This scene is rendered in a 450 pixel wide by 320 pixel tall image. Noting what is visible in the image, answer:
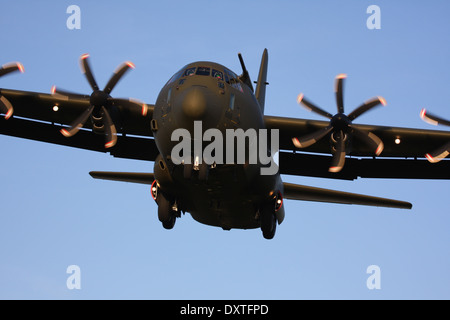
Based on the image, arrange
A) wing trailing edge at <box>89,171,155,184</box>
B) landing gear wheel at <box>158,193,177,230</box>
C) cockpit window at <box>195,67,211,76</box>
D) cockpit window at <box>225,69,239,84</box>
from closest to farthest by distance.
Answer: cockpit window at <box>195,67,211,76</box> < cockpit window at <box>225,69,239,84</box> < landing gear wheel at <box>158,193,177,230</box> < wing trailing edge at <box>89,171,155,184</box>

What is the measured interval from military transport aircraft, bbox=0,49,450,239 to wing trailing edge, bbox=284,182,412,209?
34 millimetres

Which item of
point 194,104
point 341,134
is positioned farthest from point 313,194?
point 194,104

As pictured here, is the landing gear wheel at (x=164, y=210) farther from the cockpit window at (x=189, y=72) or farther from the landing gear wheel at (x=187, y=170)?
the cockpit window at (x=189, y=72)

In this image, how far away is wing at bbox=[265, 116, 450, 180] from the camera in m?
22.5

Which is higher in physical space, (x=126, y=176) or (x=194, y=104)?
(x=194, y=104)

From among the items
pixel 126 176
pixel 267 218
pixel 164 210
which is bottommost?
pixel 267 218

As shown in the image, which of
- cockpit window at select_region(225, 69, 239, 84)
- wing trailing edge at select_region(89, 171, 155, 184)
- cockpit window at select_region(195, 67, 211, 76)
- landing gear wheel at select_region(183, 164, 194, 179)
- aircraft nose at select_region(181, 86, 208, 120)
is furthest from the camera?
wing trailing edge at select_region(89, 171, 155, 184)

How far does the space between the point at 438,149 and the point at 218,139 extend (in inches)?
341

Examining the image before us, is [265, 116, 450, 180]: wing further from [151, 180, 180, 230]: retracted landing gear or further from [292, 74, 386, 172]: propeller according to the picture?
[151, 180, 180, 230]: retracted landing gear

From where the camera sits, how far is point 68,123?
24281 mm

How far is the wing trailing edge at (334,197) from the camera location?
22547mm

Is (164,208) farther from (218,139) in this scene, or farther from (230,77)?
(230,77)

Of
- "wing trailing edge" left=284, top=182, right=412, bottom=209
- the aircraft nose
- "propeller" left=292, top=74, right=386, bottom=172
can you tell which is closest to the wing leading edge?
"wing trailing edge" left=284, top=182, right=412, bottom=209
